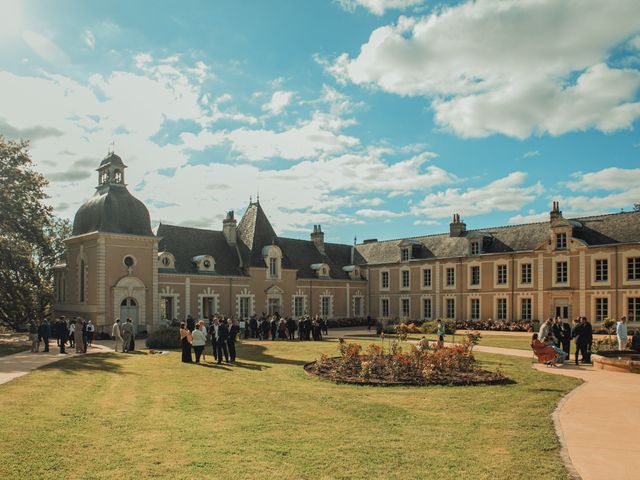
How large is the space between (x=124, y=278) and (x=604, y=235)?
26280 mm

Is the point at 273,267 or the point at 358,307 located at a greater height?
the point at 273,267

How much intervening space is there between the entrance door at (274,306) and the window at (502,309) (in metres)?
14.3

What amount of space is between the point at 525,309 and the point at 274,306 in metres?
16.0

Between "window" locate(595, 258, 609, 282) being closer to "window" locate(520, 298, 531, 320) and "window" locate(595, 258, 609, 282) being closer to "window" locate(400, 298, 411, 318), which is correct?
"window" locate(520, 298, 531, 320)

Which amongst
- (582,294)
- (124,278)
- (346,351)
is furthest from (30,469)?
(582,294)

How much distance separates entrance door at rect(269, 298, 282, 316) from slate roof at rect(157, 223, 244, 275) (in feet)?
9.31

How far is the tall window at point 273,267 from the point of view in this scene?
35.2 m

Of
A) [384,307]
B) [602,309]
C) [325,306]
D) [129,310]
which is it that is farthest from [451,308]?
A: [129,310]

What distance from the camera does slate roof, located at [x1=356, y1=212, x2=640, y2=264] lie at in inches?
1180

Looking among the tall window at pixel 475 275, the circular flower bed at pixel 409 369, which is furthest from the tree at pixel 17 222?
the tall window at pixel 475 275

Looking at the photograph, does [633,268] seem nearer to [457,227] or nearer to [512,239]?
[512,239]

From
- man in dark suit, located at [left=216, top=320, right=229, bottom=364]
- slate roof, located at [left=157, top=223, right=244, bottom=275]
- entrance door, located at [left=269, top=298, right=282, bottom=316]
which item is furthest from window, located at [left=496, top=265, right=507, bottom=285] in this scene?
man in dark suit, located at [left=216, top=320, right=229, bottom=364]

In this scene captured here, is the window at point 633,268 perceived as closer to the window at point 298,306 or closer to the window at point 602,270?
the window at point 602,270

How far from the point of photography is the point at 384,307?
137ft
